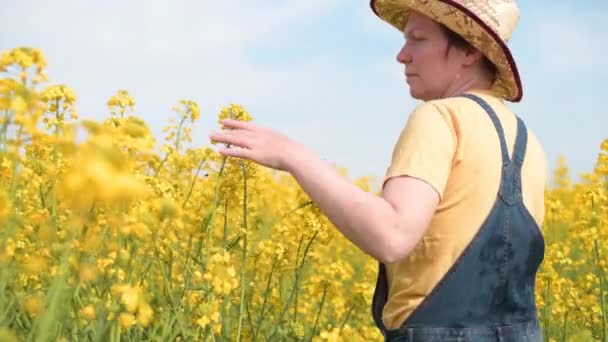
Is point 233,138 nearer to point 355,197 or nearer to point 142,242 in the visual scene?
point 355,197

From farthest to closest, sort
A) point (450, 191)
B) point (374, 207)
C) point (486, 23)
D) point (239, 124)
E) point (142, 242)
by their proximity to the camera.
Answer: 1. point (142, 242)
2. point (486, 23)
3. point (450, 191)
4. point (239, 124)
5. point (374, 207)

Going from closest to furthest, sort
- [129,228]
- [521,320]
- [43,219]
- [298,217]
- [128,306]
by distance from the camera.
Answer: [128,306] → [129,228] → [521,320] → [43,219] → [298,217]

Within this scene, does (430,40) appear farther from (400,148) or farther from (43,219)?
(43,219)

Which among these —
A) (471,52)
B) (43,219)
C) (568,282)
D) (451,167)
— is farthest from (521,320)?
(568,282)

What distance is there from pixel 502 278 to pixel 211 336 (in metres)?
0.79

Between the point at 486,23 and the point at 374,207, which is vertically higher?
the point at 486,23

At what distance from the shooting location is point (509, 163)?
7.04ft

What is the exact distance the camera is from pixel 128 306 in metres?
1.52

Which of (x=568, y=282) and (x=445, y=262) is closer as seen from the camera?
(x=445, y=262)

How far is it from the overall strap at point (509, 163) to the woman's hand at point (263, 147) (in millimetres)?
517

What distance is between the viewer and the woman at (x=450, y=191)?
1.91 metres

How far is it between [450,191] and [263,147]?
47 centimetres

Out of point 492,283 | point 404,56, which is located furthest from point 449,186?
point 404,56

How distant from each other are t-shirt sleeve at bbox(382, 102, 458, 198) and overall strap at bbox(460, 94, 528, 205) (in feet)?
0.42
